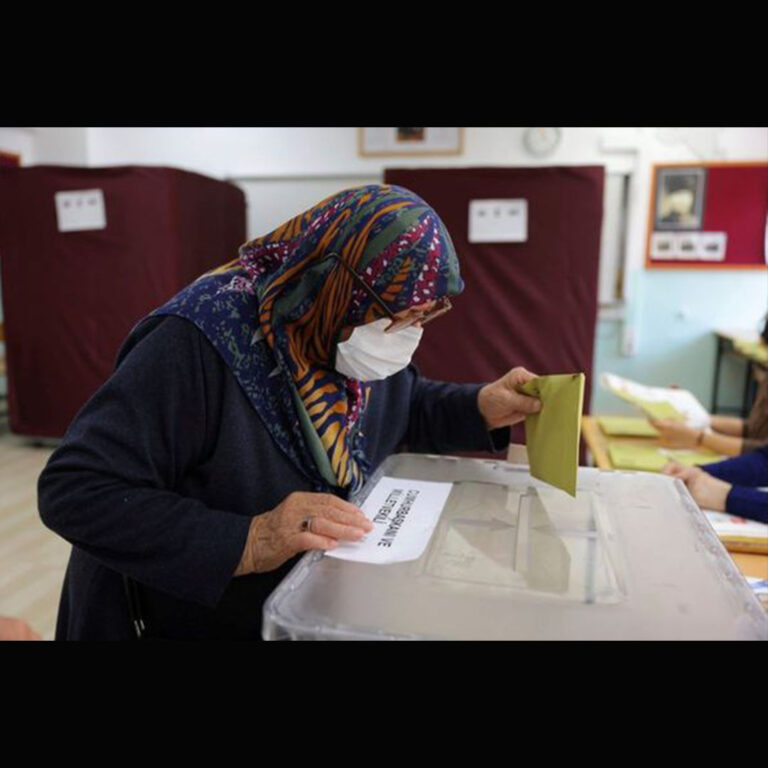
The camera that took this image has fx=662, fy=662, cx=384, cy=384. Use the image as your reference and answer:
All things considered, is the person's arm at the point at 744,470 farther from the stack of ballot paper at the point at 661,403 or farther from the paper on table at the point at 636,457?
the stack of ballot paper at the point at 661,403

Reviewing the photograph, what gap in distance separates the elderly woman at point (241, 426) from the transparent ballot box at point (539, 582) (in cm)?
10

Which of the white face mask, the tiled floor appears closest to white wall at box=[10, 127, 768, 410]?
the tiled floor

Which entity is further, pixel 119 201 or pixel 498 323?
pixel 119 201

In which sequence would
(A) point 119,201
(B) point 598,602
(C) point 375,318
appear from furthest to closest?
1. (A) point 119,201
2. (C) point 375,318
3. (B) point 598,602

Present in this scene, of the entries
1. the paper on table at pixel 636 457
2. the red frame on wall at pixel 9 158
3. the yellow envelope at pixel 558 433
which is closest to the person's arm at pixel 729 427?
the paper on table at pixel 636 457

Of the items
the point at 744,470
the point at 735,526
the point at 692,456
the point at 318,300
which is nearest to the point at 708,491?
the point at 735,526

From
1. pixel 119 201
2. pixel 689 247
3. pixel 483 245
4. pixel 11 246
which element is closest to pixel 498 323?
pixel 483 245

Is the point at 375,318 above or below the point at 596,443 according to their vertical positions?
above

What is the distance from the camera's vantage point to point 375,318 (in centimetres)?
88

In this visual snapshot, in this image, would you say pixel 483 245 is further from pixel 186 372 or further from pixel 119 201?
pixel 119 201

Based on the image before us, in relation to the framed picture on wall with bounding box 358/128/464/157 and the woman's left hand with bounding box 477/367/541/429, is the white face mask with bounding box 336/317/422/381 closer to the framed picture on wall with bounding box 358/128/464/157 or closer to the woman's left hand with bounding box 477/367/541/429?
the woman's left hand with bounding box 477/367/541/429

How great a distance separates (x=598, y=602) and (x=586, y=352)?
1.92 metres

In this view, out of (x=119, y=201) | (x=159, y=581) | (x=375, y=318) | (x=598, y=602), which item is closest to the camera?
(x=598, y=602)

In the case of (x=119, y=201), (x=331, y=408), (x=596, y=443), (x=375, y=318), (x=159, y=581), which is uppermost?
(x=119, y=201)
